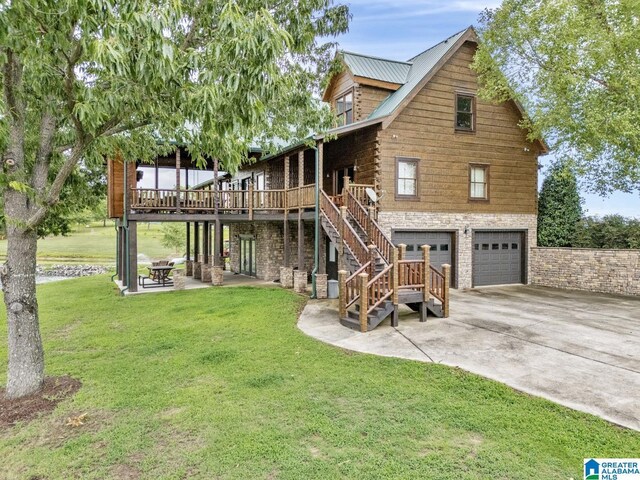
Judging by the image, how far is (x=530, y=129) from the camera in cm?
1591

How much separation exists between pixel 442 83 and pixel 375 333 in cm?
1041

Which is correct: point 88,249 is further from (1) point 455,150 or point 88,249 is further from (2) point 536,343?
(2) point 536,343

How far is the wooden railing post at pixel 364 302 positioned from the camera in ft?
28.3

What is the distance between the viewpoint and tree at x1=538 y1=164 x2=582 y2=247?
16688 mm

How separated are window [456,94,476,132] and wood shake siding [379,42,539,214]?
189 mm

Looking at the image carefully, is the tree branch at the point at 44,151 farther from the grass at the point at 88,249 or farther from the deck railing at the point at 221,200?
the grass at the point at 88,249

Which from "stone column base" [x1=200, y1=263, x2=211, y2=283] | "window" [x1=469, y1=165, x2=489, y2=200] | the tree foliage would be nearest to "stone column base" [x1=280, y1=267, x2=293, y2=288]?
"stone column base" [x1=200, y1=263, x2=211, y2=283]

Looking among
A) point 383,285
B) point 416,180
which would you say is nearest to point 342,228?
point 383,285

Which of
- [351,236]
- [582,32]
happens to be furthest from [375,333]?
[582,32]

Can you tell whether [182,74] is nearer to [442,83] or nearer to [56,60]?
[56,60]

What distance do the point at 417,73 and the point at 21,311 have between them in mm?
14705

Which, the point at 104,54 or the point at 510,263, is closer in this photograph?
the point at 104,54

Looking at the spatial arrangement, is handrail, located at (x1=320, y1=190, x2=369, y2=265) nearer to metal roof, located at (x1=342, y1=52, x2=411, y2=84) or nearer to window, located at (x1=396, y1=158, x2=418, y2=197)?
window, located at (x1=396, y1=158, x2=418, y2=197)

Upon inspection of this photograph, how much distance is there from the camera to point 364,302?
28.5 ft
